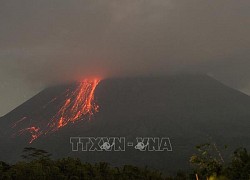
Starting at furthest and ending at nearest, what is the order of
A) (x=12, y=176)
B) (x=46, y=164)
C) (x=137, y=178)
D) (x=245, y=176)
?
(x=137, y=178) → (x=46, y=164) → (x=12, y=176) → (x=245, y=176)

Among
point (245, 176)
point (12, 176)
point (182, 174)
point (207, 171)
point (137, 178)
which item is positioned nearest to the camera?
point (207, 171)

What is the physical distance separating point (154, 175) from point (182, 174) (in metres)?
6.82

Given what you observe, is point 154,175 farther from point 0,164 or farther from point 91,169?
point 0,164

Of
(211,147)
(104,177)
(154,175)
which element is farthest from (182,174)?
(211,147)

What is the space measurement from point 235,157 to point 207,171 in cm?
1078

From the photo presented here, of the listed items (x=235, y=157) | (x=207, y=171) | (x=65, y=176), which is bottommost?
(x=207, y=171)

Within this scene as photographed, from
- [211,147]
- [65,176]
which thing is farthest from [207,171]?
[65,176]

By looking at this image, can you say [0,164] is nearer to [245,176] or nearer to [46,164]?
[46,164]

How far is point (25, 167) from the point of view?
6869 cm

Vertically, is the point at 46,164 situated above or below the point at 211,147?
above

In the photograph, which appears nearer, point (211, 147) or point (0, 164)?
point (211, 147)

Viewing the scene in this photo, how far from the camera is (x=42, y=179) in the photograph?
226ft

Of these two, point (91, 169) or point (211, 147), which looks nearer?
point (211, 147)

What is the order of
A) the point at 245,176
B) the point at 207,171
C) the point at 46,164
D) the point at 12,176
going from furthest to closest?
the point at 46,164
the point at 12,176
the point at 245,176
the point at 207,171
